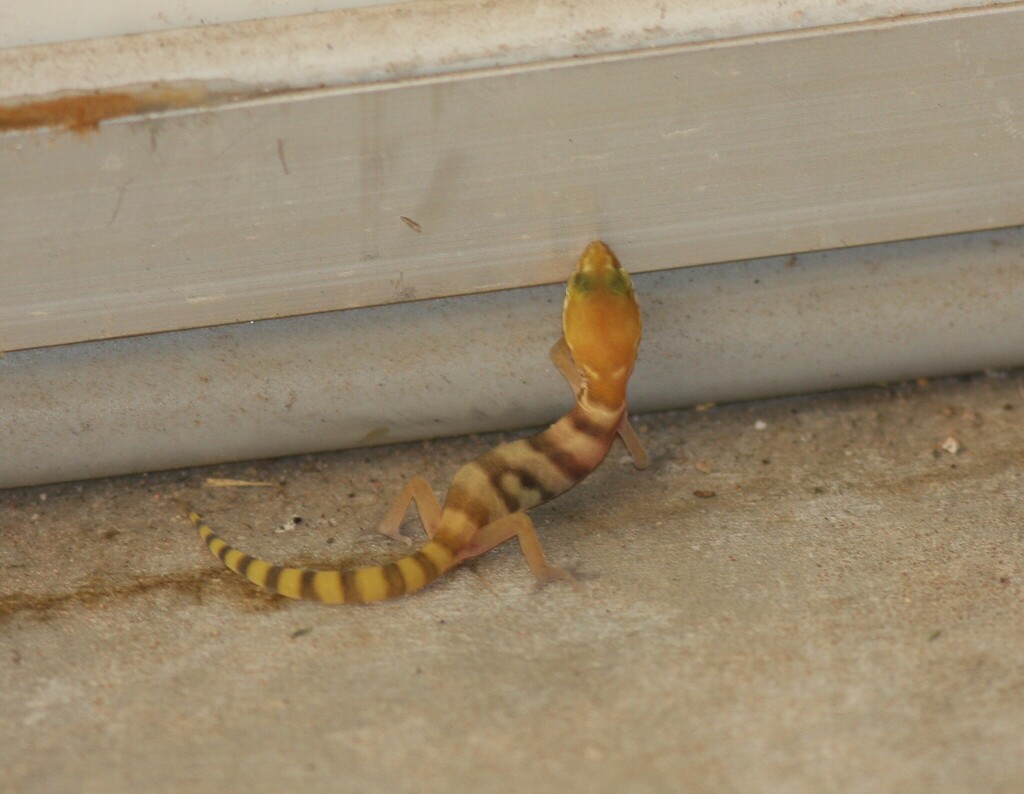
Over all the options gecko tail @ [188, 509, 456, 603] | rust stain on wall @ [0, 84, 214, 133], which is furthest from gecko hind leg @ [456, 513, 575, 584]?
rust stain on wall @ [0, 84, 214, 133]

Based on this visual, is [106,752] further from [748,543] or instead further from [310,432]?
[748,543]

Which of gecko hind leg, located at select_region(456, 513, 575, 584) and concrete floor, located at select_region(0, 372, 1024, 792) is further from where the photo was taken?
gecko hind leg, located at select_region(456, 513, 575, 584)

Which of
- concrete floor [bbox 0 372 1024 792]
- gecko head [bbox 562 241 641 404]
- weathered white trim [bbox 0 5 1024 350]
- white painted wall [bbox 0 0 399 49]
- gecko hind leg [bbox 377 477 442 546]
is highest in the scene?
white painted wall [bbox 0 0 399 49]

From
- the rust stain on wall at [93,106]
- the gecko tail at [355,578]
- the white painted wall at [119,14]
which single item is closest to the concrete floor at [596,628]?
the gecko tail at [355,578]

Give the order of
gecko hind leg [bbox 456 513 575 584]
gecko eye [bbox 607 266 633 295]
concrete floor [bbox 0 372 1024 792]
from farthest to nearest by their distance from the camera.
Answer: gecko eye [bbox 607 266 633 295] < gecko hind leg [bbox 456 513 575 584] < concrete floor [bbox 0 372 1024 792]

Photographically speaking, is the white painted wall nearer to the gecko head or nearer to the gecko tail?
the gecko head

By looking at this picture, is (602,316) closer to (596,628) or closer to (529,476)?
(529,476)

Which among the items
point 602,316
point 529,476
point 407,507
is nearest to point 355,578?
point 407,507

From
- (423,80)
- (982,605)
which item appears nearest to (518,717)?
(982,605)
